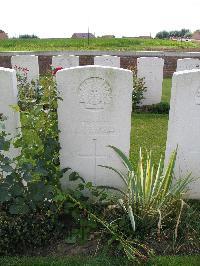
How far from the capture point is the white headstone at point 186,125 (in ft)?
11.7

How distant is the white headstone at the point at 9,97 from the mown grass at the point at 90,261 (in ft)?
4.18

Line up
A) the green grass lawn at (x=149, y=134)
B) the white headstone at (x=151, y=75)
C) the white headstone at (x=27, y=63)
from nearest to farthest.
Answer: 1. the green grass lawn at (x=149, y=134)
2. the white headstone at (x=151, y=75)
3. the white headstone at (x=27, y=63)

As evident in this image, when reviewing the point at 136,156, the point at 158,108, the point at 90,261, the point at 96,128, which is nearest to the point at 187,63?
the point at 158,108

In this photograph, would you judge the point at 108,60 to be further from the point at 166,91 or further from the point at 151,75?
the point at 166,91

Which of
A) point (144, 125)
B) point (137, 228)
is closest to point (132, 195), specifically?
point (137, 228)

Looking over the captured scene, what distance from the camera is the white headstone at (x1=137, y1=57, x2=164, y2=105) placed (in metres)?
8.44

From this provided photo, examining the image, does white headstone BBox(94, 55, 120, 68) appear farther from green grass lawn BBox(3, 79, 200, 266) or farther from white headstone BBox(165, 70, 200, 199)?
white headstone BBox(165, 70, 200, 199)

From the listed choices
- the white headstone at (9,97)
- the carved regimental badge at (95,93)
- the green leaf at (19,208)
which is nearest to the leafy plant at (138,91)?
the carved regimental badge at (95,93)

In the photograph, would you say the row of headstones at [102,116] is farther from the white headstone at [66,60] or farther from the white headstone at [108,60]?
the white headstone at [66,60]

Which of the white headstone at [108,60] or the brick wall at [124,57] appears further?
the brick wall at [124,57]

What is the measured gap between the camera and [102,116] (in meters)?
3.62

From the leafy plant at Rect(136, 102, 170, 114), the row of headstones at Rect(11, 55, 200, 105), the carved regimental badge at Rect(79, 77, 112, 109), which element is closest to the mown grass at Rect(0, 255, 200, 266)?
the carved regimental badge at Rect(79, 77, 112, 109)

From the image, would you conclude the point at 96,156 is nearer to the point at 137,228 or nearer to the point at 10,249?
the point at 137,228

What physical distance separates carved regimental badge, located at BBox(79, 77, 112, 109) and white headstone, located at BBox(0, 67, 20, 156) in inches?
25.8
